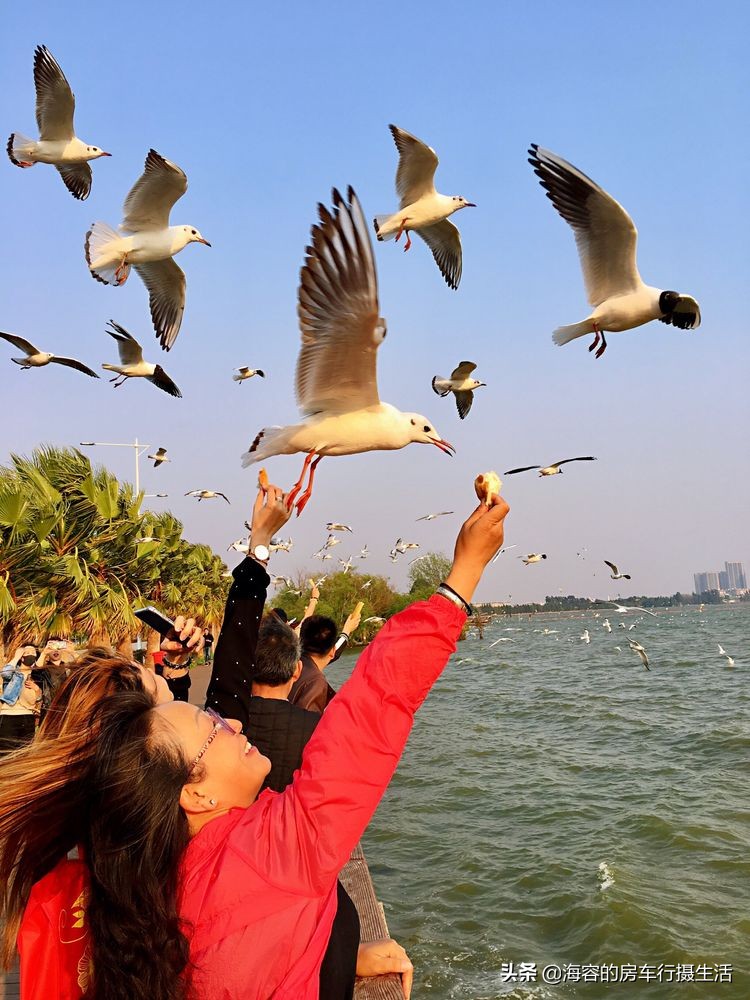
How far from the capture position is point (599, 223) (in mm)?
6215

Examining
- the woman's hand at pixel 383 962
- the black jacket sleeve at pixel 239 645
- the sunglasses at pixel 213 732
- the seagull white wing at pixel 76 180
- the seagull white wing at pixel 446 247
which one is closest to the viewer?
the sunglasses at pixel 213 732

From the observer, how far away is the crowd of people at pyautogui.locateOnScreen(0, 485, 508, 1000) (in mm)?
1560

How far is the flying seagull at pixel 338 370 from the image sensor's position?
334 centimetres

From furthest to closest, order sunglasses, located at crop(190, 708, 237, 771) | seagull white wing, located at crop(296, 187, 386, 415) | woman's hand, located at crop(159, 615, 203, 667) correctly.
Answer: woman's hand, located at crop(159, 615, 203, 667)
seagull white wing, located at crop(296, 187, 386, 415)
sunglasses, located at crop(190, 708, 237, 771)

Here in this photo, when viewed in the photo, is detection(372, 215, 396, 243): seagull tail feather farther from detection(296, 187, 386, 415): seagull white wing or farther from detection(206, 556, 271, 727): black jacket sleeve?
detection(206, 556, 271, 727): black jacket sleeve

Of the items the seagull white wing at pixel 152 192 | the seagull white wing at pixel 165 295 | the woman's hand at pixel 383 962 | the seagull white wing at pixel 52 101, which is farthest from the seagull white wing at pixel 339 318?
the seagull white wing at pixel 52 101

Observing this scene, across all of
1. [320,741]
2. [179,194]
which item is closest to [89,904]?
[320,741]

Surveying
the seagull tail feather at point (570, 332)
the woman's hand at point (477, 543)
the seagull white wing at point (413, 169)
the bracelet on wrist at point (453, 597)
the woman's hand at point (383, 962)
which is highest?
the seagull white wing at point (413, 169)

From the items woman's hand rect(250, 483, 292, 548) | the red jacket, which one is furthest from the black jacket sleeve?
the red jacket

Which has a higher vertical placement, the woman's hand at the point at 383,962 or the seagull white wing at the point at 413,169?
the seagull white wing at the point at 413,169

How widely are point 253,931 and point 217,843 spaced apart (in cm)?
19

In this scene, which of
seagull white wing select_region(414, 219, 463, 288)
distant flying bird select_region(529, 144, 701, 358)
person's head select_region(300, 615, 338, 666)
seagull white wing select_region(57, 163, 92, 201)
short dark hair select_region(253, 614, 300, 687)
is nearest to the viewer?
short dark hair select_region(253, 614, 300, 687)

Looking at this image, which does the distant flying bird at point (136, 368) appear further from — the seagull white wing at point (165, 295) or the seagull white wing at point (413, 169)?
the seagull white wing at point (413, 169)

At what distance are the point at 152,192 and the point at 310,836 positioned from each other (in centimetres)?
665
